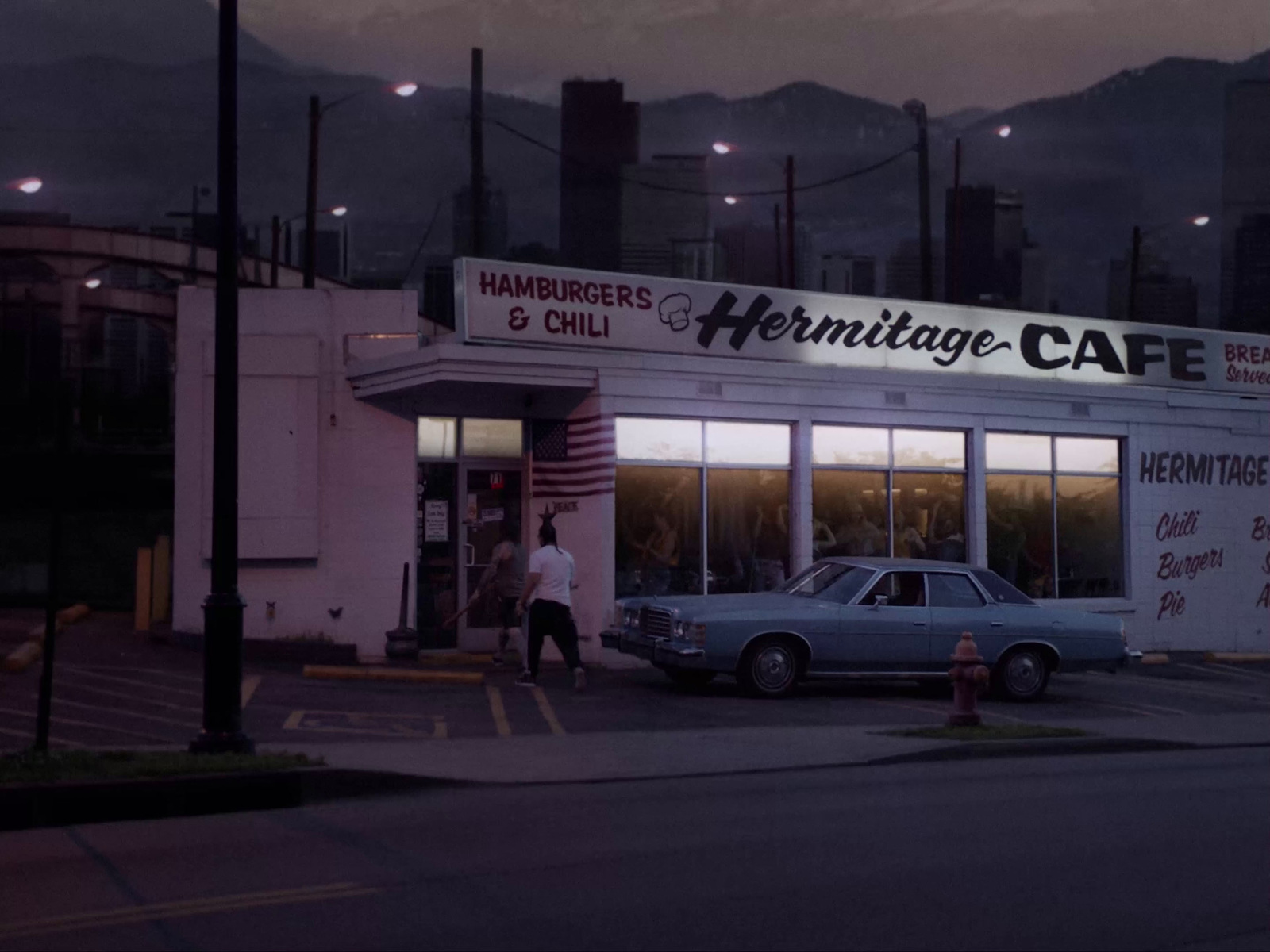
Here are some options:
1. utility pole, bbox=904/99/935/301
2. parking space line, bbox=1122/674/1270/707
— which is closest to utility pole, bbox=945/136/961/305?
utility pole, bbox=904/99/935/301

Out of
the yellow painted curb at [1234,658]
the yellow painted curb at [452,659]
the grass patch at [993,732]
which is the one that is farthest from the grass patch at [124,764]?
the yellow painted curb at [1234,658]

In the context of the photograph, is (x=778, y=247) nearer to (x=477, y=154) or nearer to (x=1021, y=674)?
(x=477, y=154)

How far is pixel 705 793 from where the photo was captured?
36.4ft

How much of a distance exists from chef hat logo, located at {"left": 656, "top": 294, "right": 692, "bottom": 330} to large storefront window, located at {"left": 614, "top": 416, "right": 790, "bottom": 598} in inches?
54.4

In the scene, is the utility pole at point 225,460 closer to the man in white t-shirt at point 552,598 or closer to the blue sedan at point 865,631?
the man in white t-shirt at point 552,598

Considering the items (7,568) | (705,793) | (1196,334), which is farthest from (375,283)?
(705,793)

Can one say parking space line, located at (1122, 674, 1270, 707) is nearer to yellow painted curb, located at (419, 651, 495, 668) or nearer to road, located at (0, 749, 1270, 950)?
road, located at (0, 749, 1270, 950)

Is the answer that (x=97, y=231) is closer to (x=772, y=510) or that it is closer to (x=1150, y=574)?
(x=772, y=510)

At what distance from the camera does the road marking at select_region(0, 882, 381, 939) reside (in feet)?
22.5

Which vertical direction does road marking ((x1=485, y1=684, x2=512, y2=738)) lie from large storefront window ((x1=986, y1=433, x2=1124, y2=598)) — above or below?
below

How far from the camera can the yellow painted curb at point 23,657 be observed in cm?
1652

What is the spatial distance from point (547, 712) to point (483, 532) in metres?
5.38

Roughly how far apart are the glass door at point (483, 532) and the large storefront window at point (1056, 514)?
7.93 metres

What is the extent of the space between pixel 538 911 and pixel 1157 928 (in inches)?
113
